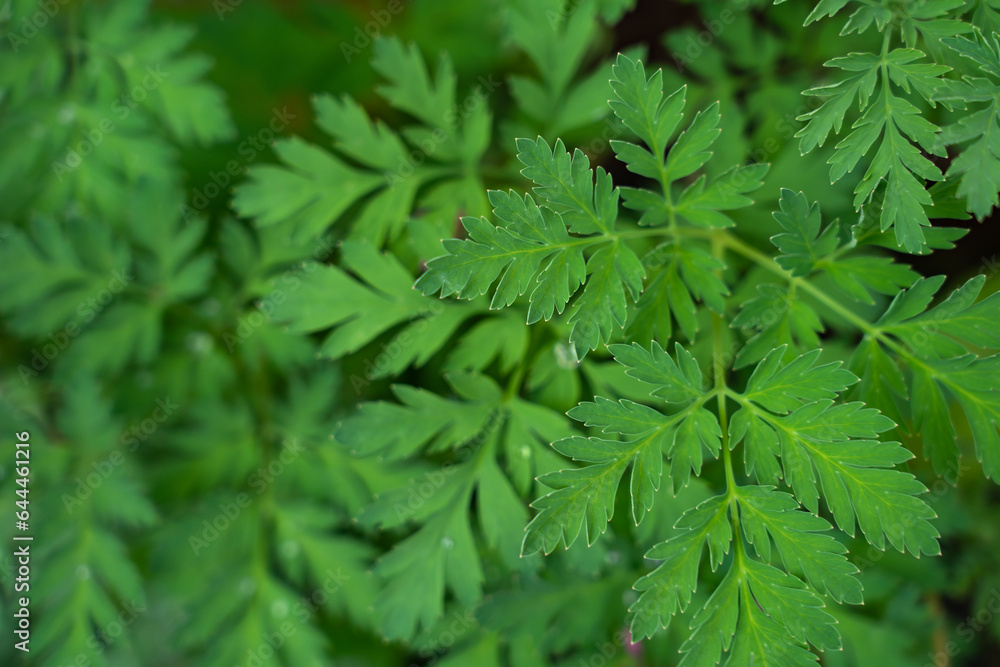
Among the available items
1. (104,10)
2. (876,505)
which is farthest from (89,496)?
(876,505)

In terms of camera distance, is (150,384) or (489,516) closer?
(489,516)

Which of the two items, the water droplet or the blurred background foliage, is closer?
the blurred background foliage

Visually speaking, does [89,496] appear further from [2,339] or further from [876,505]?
[876,505]

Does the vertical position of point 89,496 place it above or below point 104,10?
below

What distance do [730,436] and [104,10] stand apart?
6.68ft

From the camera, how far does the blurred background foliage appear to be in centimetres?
172

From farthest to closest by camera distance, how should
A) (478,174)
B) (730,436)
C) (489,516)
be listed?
(478,174) → (489,516) → (730,436)

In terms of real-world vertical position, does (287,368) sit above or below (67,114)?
below

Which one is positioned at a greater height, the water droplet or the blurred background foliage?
the water droplet

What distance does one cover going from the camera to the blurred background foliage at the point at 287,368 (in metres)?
1.72

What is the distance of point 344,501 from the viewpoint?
1.96m

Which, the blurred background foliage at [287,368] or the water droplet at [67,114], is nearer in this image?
the blurred background foliage at [287,368]

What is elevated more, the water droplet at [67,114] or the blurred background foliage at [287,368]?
the water droplet at [67,114]

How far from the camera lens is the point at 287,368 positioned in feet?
6.70
